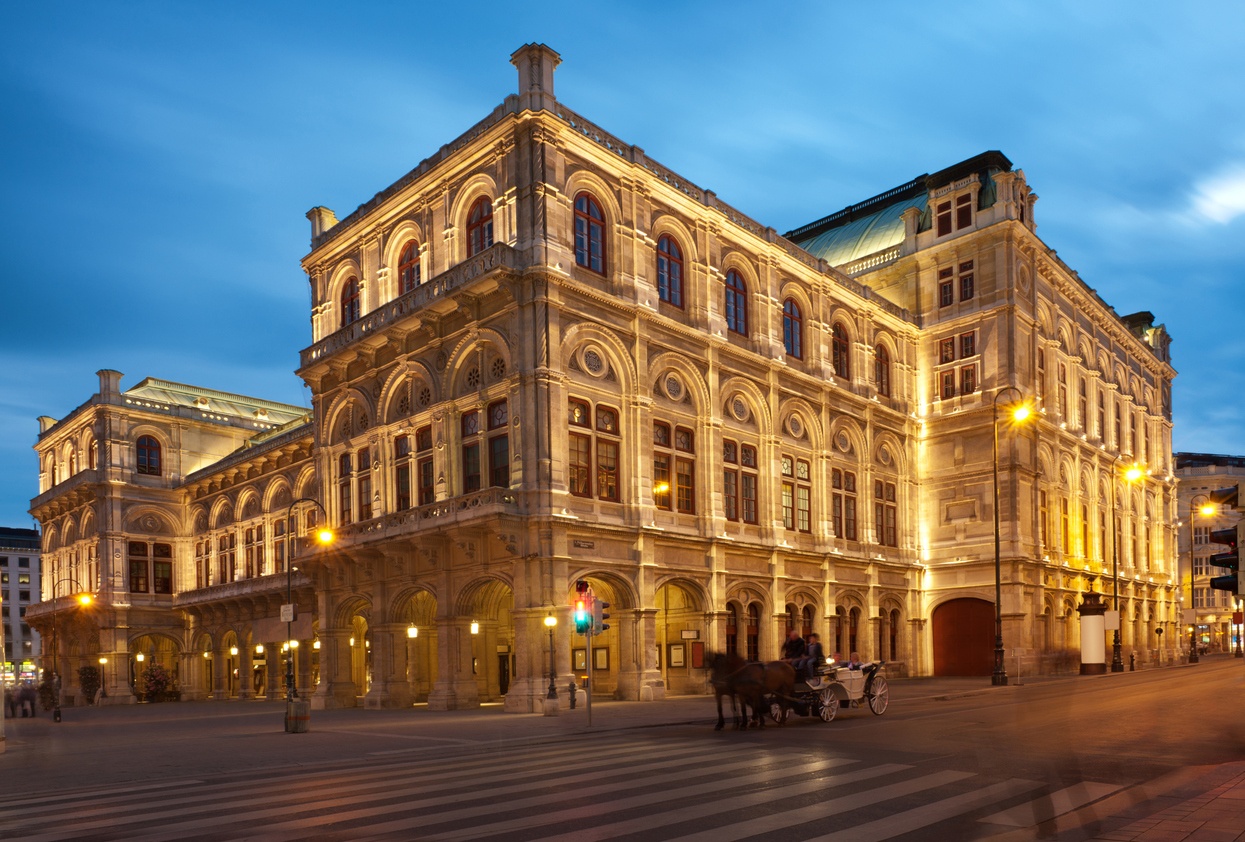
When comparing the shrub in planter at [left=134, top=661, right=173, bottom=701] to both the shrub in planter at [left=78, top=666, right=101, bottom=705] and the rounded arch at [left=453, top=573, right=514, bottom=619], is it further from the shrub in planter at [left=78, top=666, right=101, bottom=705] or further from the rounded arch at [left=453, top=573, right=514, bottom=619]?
the rounded arch at [left=453, top=573, right=514, bottom=619]

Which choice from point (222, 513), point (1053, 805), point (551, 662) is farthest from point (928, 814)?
point (222, 513)

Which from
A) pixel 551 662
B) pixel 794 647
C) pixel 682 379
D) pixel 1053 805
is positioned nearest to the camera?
pixel 1053 805

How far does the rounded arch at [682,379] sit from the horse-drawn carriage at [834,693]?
1559 cm

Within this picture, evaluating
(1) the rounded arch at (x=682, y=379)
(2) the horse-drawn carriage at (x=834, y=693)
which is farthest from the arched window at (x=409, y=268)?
(2) the horse-drawn carriage at (x=834, y=693)

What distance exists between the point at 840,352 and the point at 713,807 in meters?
39.1

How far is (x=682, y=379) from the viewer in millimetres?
39062

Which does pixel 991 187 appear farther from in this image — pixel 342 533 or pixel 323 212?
pixel 342 533

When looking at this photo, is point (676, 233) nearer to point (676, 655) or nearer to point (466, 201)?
point (466, 201)

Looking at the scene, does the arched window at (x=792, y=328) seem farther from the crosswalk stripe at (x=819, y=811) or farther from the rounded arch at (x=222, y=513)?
the rounded arch at (x=222, y=513)

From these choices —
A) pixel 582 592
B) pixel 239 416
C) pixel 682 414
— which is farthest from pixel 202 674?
pixel 582 592

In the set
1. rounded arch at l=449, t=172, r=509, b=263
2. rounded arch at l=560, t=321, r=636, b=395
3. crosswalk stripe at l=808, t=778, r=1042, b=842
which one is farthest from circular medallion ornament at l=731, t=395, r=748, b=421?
crosswalk stripe at l=808, t=778, r=1042, b=842

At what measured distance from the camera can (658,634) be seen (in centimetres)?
4025

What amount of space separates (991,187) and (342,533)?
35856 millimetres

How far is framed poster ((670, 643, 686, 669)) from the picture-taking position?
38.3 meters
